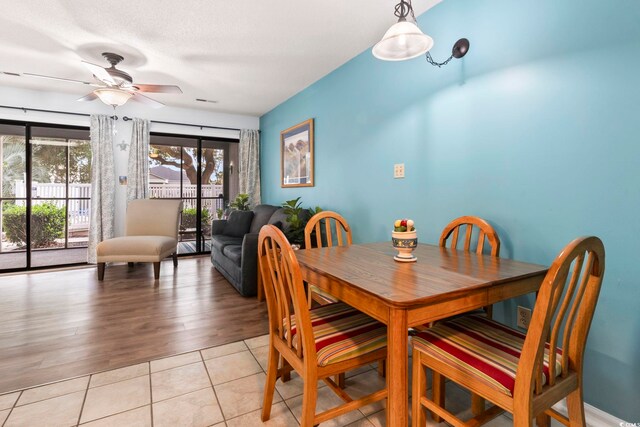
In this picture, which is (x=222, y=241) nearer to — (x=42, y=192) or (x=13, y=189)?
(x=42, y=192)

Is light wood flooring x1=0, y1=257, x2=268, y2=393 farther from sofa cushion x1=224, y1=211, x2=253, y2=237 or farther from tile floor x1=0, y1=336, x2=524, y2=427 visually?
sofa cushion x1=224, y1=211, x2=253, y2=237

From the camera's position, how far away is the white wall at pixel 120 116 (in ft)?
14.1

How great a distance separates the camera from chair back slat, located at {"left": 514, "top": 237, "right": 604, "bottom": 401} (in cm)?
91

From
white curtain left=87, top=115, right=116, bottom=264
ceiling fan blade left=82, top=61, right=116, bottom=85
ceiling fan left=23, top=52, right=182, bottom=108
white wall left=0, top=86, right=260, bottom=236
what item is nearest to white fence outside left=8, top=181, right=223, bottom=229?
white curtain left=87, top=115, right=116, bottom=264

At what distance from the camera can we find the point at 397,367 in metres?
1.09

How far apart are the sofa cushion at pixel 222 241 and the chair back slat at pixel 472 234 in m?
2.71

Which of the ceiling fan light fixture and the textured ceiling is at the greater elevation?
the textured ceiling

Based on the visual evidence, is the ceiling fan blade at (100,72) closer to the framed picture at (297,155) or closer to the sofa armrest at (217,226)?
the framed picture at (297,155)

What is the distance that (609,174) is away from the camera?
1.48m

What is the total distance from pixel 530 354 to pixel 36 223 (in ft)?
20.7

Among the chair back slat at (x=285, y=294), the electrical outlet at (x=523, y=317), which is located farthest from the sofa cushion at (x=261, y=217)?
the electrical outlet at (x=523, y=317)

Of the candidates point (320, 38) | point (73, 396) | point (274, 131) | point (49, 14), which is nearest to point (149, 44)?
point (49, 14)

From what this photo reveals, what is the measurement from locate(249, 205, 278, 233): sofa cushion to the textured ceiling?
1677 millimetres

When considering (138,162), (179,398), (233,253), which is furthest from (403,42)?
(138,162)
